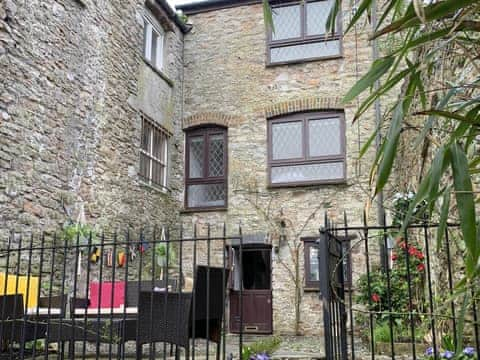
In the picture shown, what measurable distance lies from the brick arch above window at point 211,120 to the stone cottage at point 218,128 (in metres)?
0.03

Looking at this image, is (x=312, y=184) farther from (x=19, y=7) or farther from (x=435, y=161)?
(x=435, y=161)

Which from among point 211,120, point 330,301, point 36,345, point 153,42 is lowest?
point 36,345

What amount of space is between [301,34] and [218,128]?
244 centimetres

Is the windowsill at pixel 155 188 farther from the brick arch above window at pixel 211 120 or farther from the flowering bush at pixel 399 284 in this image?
the flowering bush at pixel 399 284

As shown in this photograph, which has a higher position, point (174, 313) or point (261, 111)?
point (261, 111)

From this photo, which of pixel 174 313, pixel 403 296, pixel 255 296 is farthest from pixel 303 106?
pixel 174 313

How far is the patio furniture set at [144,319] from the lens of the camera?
3.58 meters

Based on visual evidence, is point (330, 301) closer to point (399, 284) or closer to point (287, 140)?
point (399, 284)

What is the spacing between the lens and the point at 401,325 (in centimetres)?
598

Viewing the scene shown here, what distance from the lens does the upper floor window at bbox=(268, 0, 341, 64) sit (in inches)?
383

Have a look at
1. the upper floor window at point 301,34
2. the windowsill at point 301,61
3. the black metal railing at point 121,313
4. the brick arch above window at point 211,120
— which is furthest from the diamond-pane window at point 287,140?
the black metal railing at point 121,313

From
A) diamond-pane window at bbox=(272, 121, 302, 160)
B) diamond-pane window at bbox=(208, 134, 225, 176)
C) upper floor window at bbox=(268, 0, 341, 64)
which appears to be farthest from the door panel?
upper floor window at bbox=(268, 0, 341, 64)

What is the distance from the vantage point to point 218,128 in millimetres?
10172

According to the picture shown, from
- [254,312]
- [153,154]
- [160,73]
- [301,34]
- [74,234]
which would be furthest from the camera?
[301,34]
